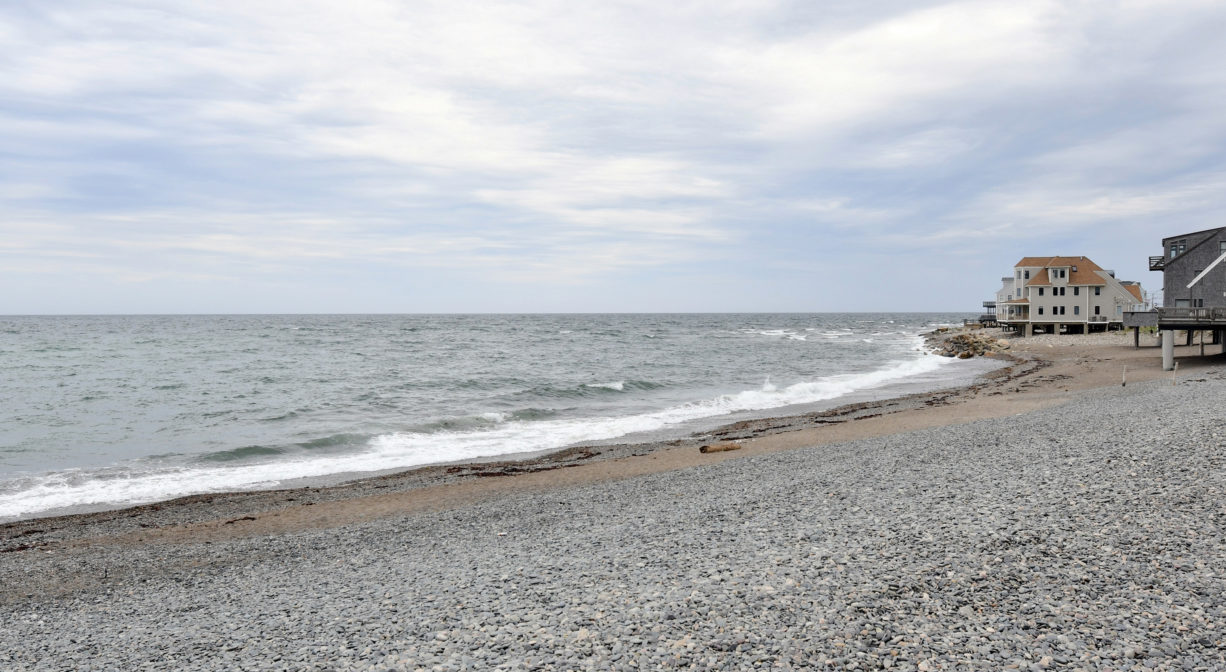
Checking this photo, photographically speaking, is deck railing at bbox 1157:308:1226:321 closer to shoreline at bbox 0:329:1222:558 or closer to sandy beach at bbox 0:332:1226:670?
shoreline at bbox 0:329:1222:558

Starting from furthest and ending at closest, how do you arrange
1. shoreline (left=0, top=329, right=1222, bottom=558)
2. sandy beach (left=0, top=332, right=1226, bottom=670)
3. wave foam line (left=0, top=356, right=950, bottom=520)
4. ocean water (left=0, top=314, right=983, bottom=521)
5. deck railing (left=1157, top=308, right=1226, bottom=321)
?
deck railing (left=1157, top=308, right=1226, bottom=321) → ocean water (left=0, top=314, right=983, bottom=521) → wave foam line (left=0, top=356, right=950, bottom=520) → shoreline (left=0, top=329, right=1222, bottom=558) → sandy beach (left=0, top=332, right=1226, bottom=670)

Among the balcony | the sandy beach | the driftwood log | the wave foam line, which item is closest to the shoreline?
the sandy beach

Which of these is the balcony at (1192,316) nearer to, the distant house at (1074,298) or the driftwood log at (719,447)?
the driftwood log at (719,447)

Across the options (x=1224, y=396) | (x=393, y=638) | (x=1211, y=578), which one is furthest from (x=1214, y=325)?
(x=393, y=638)

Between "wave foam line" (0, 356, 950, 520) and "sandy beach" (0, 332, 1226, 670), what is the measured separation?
1.76 m

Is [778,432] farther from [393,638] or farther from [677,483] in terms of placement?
[393,638]

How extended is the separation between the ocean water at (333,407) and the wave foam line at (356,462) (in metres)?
0.06

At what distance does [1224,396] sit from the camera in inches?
688

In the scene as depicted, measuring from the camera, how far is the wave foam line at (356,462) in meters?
15.0

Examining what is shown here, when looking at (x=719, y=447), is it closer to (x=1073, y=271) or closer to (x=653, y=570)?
(x=653, y=570)

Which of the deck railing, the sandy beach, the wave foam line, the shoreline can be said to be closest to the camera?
the sandy beach

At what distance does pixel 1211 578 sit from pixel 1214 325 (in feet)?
102

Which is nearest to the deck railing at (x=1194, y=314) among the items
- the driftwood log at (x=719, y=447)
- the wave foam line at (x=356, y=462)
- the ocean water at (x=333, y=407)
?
the ocean water at (x=333, y=407)

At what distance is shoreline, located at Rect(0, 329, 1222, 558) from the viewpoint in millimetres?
12141
